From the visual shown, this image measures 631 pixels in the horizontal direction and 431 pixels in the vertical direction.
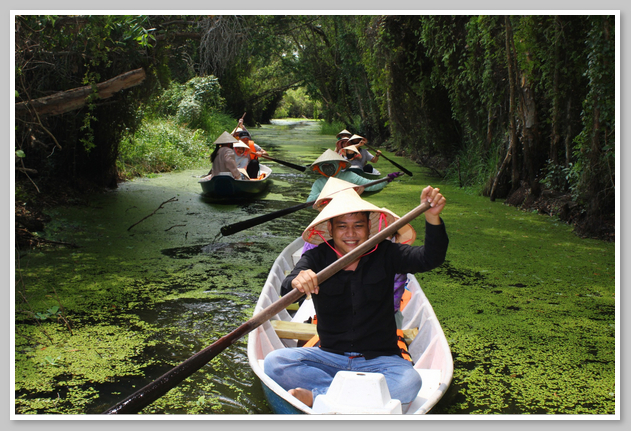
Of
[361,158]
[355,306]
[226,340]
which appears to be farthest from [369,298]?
[361,158]

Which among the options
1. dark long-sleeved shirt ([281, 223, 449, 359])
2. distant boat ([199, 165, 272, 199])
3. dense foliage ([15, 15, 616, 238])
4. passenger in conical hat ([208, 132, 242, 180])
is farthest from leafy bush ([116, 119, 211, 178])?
dark long-sleeved shirt ([281, 223, 449, 359])

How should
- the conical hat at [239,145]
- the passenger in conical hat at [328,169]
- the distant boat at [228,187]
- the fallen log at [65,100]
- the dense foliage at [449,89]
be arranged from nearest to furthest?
the fallen log at [65,100], the dense foliage at [449,89], the passenger in conical hat at [328,169], the distant boat at [228,187], the conical hat at [239,145]

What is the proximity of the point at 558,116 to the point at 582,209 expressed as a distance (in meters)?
1.23

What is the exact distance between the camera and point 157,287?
13.7 ft

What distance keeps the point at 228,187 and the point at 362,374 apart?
6.24 meters

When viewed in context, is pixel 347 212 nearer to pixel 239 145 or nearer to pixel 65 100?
pixel 65 100

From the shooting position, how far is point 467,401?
2564 millimetres

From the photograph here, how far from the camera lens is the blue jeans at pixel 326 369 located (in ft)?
6.99

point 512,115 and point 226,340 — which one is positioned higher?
point 512,115

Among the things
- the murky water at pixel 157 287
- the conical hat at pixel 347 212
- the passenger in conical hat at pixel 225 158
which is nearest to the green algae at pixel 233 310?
the murky water at pixel 157 287

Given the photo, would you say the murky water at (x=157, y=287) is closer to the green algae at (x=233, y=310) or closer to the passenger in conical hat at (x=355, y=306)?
the green algae at (x=233, y=310)

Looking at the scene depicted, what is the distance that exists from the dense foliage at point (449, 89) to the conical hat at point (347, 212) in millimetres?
1689

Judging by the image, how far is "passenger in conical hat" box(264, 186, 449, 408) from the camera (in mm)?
2166

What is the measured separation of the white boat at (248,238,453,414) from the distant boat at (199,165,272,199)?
408 cm
